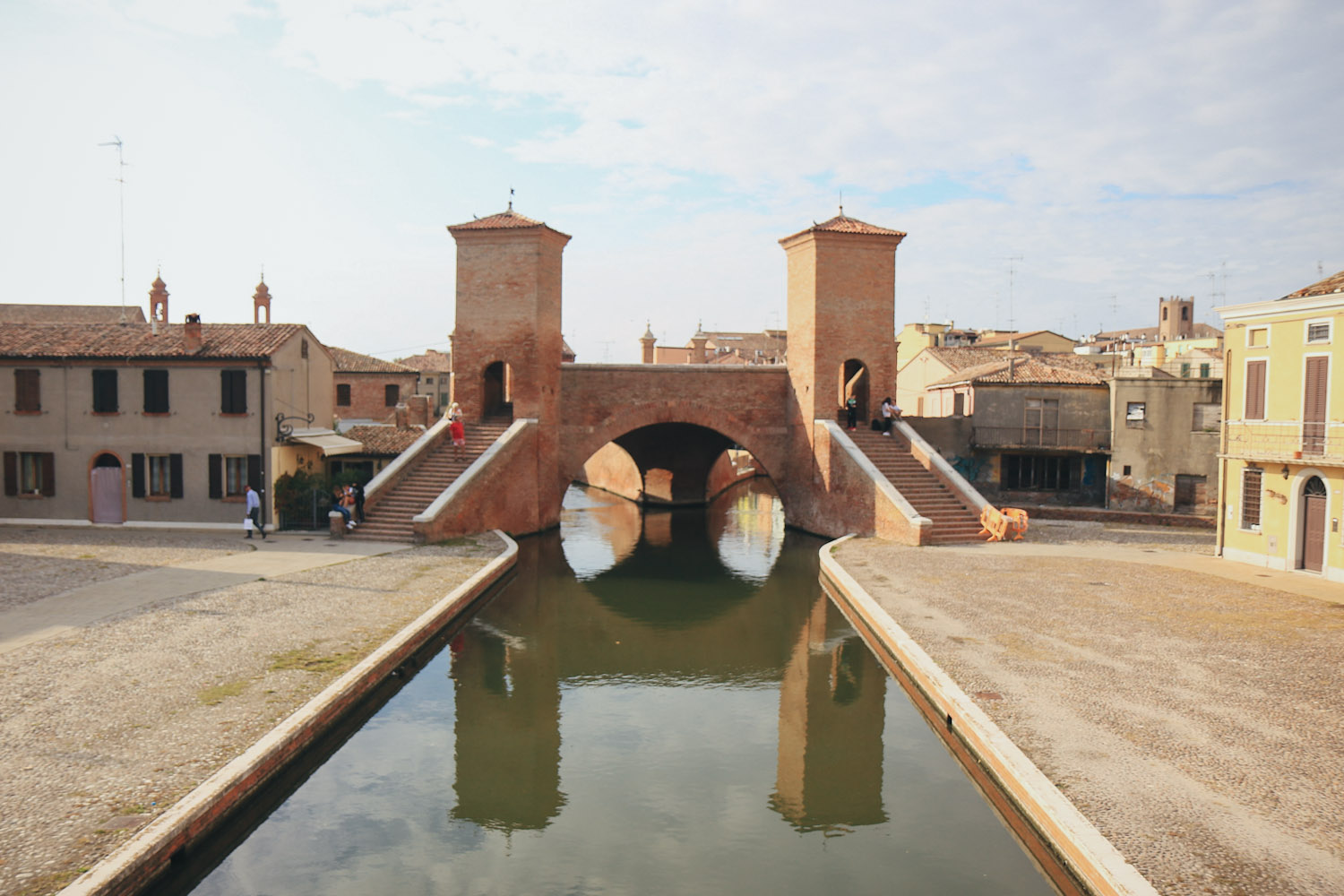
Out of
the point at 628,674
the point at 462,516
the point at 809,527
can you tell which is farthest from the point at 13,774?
the point at 809,527

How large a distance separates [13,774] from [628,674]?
7492 mm

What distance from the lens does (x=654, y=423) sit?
25.2 meters

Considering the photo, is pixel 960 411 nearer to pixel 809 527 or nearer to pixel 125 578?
pixel 809 527

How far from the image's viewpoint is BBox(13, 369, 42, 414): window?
2125 cm

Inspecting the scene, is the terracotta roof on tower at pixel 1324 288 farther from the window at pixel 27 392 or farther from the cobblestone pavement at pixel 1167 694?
the window at pixel 27 392

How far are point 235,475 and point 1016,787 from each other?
61.0 feet

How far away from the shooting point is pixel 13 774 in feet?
24.4

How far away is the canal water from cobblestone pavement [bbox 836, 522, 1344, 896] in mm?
986

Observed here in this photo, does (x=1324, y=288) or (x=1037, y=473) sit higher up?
(x=1324, y=288)

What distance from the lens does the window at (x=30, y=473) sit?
21266 mm

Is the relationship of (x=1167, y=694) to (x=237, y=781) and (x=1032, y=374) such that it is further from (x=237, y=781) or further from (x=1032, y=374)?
(x=1032, y=374)

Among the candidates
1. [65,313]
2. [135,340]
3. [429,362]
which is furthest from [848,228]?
[65,313]

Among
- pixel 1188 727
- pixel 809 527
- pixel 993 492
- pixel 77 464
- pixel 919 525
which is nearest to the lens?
pixel 1188 727

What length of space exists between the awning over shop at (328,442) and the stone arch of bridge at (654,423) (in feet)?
17.9
